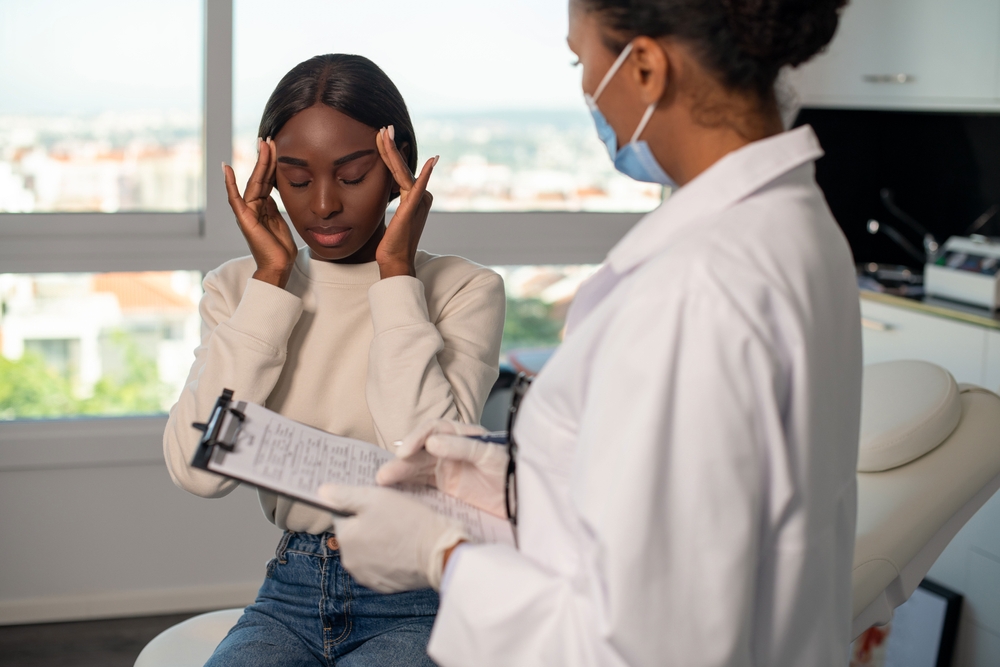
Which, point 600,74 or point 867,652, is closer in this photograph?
point 600,74

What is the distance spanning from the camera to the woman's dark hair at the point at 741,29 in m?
0.80

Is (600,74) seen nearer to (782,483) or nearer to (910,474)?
(782,483)

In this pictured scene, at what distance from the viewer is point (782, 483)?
2.49ft

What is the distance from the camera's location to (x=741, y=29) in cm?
80

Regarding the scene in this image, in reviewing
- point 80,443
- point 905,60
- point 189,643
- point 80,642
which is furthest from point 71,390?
point 905,60

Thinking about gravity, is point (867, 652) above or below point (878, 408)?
Answer: below

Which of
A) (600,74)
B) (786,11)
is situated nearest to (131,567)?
(600,74)

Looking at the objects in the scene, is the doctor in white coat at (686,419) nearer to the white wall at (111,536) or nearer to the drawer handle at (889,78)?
the white wall at (111,536)

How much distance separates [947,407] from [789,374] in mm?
880

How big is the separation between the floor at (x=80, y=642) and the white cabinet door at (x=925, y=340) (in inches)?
83.8

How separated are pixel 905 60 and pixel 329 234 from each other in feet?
6.94

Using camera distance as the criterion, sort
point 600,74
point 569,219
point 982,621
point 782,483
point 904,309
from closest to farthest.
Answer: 1. point 782,483
2. point 600,74
3. point 982,621
4. point 904,309
5. point 569,219

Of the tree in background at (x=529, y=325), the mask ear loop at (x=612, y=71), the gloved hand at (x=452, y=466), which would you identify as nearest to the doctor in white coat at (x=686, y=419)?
the mask ear loop at (x=612, y=71)

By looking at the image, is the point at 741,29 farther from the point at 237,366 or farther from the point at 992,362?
the point at 992,362
